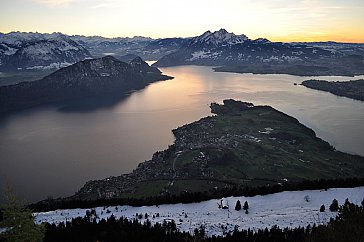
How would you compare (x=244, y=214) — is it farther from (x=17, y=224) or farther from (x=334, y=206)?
(x=17, y=224)

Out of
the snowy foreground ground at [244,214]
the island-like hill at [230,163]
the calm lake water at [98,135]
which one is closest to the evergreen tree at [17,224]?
the snowy foreground ground at [244,214]

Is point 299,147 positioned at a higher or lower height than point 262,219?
lower

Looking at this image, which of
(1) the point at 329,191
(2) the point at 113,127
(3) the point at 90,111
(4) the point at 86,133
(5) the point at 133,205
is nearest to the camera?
(1) the point at 329,191

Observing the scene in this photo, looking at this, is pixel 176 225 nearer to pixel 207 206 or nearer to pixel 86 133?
pixel 207 206

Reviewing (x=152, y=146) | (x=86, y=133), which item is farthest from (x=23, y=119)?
(x=152, y=146)

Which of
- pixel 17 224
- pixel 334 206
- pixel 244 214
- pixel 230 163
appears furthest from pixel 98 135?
pixel 17 224

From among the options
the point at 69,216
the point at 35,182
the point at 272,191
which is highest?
the point at 272,191
